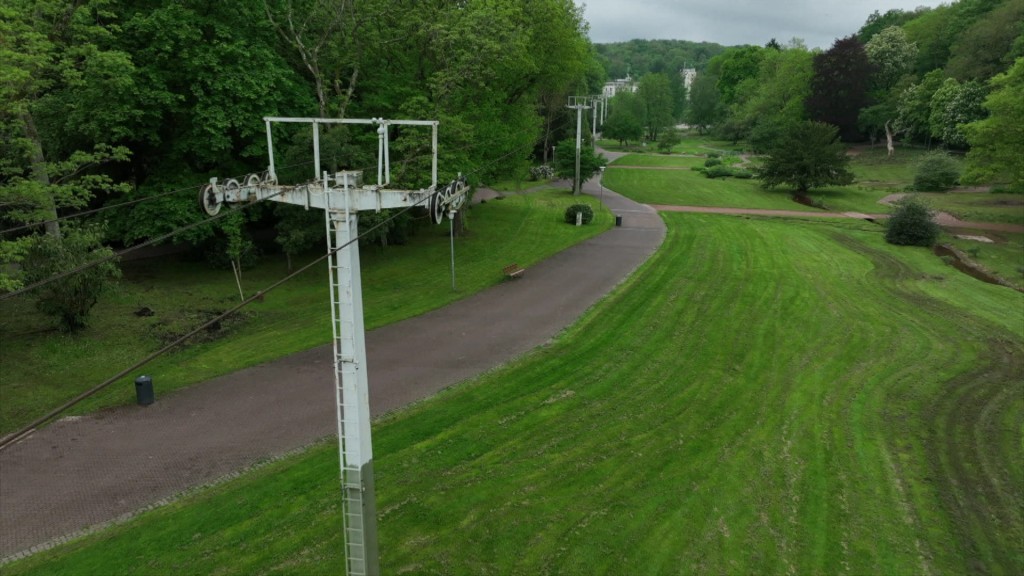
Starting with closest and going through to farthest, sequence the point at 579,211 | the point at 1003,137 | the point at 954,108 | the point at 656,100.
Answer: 1. the point at 579,211
2. the point at 1003,137
3. the point at 954,108
4. the point at 656,100

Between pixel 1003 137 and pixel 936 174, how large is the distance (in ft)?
47.6

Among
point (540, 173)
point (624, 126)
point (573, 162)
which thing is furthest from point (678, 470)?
point (624, 126)

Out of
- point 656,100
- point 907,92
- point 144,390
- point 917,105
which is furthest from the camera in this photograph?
point 656,100

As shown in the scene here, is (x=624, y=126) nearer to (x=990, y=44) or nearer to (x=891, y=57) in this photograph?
(x=891, y=57)

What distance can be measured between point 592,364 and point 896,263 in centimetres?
1941

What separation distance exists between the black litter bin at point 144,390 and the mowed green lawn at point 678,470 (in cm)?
441

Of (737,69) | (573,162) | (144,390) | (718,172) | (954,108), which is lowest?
(144,390)

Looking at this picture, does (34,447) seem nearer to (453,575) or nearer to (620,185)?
(453,575)

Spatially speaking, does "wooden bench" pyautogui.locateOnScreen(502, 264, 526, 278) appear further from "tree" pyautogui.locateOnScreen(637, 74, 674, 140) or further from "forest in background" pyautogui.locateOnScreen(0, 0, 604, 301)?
"tree" pyautogui.locateOnScreen(637, 74, 674, 140)

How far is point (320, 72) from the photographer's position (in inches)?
1034

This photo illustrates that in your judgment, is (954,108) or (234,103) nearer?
(234,103)

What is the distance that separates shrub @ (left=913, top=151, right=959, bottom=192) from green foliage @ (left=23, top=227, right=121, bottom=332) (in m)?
56.1

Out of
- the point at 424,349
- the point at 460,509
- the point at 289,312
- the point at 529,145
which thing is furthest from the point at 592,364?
the point at 529,145

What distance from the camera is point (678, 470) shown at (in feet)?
37.5
